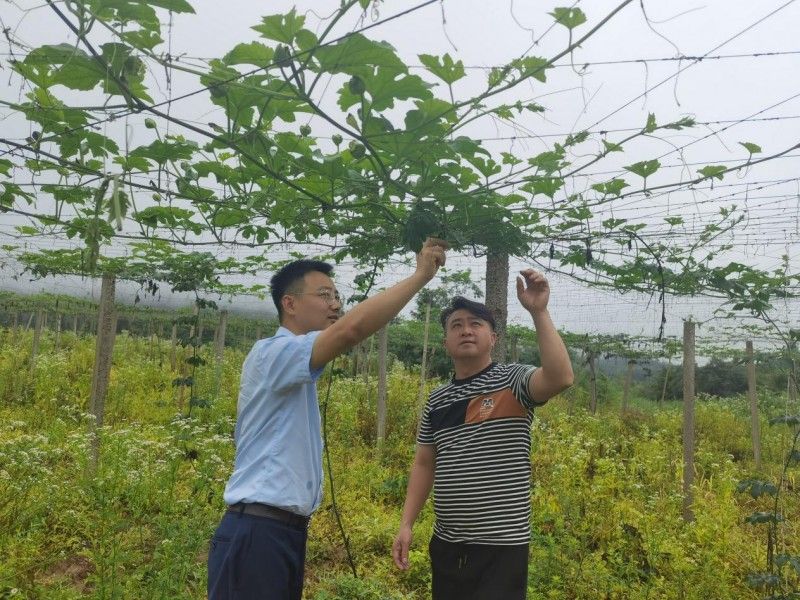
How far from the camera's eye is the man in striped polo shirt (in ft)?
6.92

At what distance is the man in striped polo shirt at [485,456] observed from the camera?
2.11 meters

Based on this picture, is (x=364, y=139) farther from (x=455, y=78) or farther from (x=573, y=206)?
(x=573, y=206)

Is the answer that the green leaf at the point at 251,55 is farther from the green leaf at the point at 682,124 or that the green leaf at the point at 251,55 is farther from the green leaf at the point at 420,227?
the green leaf at the point at 682,124

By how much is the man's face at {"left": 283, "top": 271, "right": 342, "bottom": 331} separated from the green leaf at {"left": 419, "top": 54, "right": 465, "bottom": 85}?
754 mm

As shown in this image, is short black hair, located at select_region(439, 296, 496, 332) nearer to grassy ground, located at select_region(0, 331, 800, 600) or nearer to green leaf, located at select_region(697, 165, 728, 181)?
green leaf, located at select_region(697, 165, 728, 181)

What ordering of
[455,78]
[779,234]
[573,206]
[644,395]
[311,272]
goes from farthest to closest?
[644,395]
[779,234]
[573,206]
[311,272]
[455,78]

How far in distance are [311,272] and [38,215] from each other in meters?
2.00

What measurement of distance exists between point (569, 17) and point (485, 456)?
1.51m

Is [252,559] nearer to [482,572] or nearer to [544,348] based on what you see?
[482,572]

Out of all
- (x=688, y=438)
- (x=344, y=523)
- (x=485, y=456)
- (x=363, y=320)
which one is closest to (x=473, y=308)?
(x=485, y=456)

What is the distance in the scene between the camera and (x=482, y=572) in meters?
2.14

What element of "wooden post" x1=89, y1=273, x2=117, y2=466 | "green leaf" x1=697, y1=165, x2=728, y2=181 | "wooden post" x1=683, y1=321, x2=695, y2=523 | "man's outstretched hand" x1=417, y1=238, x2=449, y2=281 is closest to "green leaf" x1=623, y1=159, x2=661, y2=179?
"green leaf" x1=697, y1=165, x2=728, y2=181

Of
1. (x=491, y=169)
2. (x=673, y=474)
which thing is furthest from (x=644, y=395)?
(x=491, y=169)

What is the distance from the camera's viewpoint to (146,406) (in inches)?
345
